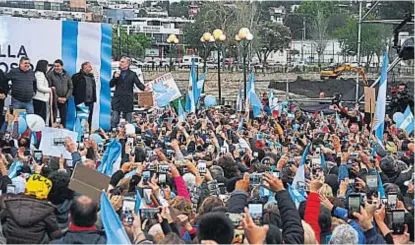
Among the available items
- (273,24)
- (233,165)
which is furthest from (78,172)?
(273,24)

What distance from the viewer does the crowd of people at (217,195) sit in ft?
15.4

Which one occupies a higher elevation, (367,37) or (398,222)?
(367,37)

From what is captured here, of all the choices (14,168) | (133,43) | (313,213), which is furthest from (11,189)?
(133,43)

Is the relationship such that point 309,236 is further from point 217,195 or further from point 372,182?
point 372,182

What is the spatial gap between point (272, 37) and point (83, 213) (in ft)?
193

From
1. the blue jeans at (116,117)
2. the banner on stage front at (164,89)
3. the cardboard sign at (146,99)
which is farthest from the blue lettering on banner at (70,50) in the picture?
the banner on stage front at (164,89)

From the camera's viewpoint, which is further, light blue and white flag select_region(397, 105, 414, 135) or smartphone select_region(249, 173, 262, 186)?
light blue and white flag select_region(397, 105, 414, 135)

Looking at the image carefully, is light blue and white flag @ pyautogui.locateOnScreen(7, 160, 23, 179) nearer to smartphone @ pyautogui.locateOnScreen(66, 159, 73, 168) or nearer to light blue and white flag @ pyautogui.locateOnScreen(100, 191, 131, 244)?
smartphone @ pyautogui.locateOnScreen(66, 159, 73, 168)

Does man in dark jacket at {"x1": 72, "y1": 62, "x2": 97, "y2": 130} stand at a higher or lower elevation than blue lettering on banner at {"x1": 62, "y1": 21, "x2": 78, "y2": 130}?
lower

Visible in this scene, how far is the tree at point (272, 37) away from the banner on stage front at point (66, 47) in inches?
1894

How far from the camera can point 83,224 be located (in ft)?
15.3

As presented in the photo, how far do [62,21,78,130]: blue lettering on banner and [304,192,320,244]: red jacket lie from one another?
26.3 feet

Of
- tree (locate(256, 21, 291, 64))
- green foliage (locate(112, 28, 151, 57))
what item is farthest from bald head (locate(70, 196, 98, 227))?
tree (locate(256, 21, 291, 64))

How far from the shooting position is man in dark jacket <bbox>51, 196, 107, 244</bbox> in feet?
15.2
